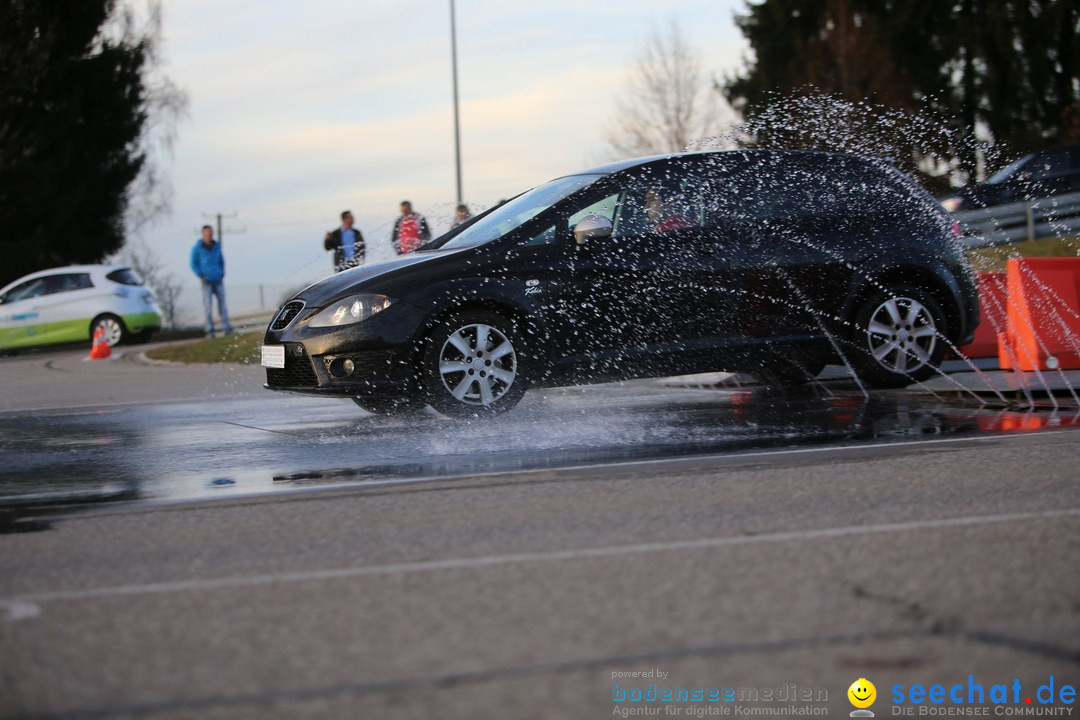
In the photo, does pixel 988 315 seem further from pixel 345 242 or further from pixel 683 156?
pixel 345 242

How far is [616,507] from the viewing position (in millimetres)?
5758

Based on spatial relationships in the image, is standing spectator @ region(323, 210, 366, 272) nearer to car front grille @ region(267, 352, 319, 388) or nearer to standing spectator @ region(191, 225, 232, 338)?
standing spectator @ region(191, 225, 232, 338)

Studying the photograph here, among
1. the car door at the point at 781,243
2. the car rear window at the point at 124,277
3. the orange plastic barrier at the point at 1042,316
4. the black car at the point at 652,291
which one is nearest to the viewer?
the black car at the point at 652,291

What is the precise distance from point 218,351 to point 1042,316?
40.0ft

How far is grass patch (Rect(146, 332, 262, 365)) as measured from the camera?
1861 cm

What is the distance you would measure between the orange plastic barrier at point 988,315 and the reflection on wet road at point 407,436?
120 cm

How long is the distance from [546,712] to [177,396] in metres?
10.4

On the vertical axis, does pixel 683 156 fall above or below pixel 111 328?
above

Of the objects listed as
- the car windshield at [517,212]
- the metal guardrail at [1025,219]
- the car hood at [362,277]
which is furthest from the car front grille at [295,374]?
the metal guardrail at [1025,219]

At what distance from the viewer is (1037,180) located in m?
28.3

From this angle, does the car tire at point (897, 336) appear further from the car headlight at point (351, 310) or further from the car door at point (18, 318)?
the car door at point (18, 318)

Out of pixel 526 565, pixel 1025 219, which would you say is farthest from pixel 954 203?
pixel 526 565

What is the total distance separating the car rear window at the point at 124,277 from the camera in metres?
25.3

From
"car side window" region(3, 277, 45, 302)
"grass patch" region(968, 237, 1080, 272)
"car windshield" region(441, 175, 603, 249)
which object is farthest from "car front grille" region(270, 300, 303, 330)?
"grass patch" region(968, 237, 1080, 272)
